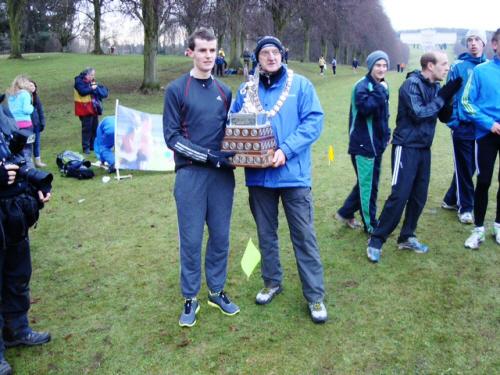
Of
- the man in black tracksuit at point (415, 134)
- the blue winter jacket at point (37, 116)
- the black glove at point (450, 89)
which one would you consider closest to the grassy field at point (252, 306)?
the man in black tracksuit at point (415, 134)

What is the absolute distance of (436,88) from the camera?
4.70 meters

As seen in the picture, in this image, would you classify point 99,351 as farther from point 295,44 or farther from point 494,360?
point 295,44

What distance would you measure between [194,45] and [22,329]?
97.9 inches

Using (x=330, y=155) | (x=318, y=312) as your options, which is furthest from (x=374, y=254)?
(x=330, y=155)

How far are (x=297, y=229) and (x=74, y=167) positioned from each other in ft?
20.4

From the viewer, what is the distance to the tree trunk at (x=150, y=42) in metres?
18.8

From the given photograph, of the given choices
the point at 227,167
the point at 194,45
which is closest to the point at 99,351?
the point at 227,167

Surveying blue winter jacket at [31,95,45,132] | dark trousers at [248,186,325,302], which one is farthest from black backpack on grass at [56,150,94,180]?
dark trousers at [248,186,325,302]

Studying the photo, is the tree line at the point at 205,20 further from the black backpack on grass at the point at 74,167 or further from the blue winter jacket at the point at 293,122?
the blue winter jacket at the point at 293,122

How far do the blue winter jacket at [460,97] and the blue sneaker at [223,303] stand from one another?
339 cm

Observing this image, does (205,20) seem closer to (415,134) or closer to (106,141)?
(106,141)

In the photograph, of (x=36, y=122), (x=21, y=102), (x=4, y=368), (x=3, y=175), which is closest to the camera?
(x=3, y=175)

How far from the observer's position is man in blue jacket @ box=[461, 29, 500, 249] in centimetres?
485

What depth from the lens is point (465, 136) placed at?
18.4 ft
